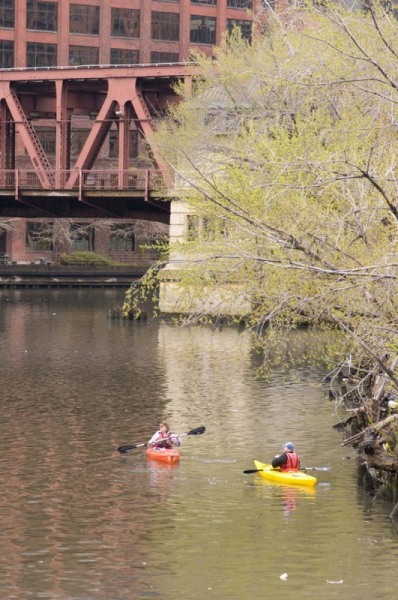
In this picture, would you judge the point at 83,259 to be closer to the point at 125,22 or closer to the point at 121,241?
the point at 121,241

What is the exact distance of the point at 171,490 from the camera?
31.5m

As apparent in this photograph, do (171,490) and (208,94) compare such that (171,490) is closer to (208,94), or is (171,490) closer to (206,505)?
(206,505)

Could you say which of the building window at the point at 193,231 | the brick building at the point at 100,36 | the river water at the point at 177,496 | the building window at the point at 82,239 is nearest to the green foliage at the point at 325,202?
the river water at the point at 177,496

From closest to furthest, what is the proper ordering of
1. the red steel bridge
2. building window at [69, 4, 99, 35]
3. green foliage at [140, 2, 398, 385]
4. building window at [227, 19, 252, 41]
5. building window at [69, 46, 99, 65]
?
green foliage at [140, 2, 398, 385] < the red steel bridge < building window at [69, 4, 99, 35] < building window at [69, 46, 99, 65] < building window at [227, 19, 252, 41]

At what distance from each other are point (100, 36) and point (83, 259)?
27079mm

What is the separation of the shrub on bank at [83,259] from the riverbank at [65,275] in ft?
2.37

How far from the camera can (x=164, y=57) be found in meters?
131

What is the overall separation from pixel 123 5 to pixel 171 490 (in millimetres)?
102232

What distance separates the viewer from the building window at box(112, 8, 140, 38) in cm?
12850

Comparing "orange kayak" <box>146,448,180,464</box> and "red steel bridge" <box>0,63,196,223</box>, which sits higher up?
"red steel bridge" <box>0,63,196,223</box>

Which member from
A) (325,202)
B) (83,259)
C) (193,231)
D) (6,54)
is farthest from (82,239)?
(325,202)

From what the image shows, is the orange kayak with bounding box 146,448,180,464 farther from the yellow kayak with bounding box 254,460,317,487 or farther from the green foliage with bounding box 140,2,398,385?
the green foliage with bounding box 140,2,398,385

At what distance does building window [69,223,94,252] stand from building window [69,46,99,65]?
17.4 metres

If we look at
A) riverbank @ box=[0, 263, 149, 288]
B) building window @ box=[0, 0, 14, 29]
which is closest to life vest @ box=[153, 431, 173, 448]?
riverbank @ box=[0, 263, 149, 288]
